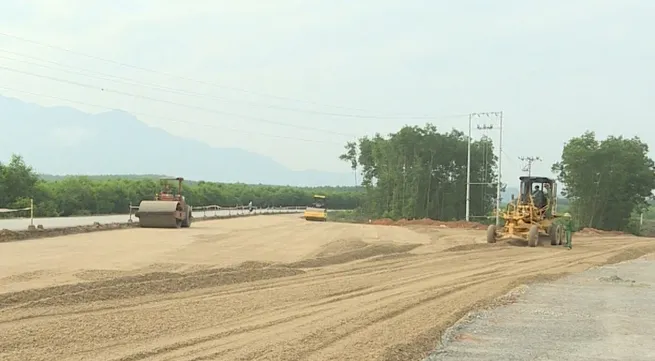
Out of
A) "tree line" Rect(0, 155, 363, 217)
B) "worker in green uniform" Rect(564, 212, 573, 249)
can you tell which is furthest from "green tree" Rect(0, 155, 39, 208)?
"worker in green uniform" Rect(564, 212, 573, 249)

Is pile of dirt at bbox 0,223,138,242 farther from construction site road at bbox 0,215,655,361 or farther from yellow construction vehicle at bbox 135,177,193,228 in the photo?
construction site road at bbox 0,215,655,361

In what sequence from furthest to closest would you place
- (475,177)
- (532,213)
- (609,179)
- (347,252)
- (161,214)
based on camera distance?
1. (475,177)
2. (609,179)
3. (161,214)
4. (532,213)
5. (347,252)

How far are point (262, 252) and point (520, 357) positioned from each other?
15831mm

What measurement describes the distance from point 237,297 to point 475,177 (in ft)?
249

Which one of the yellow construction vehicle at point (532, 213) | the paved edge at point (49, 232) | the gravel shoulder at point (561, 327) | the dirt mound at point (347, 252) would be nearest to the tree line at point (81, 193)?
the paved edge at point (49, 232)

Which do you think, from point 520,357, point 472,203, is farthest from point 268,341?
point 472,203

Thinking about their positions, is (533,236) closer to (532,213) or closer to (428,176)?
(532,213)

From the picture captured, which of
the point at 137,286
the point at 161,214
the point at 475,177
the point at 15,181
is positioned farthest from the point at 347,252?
the point at 475,177

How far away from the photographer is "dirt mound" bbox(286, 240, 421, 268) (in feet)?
70.9

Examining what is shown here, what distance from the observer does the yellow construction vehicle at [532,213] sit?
32434 millimetres

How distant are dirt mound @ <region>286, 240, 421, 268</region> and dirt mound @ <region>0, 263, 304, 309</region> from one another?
2.75 meters

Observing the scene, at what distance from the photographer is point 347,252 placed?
2500 centimetres

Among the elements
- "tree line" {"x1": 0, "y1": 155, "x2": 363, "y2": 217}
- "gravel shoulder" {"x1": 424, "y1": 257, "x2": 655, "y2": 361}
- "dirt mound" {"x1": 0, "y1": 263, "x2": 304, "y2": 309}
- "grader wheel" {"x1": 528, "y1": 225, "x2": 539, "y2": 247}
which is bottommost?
"gravel shoulder" {"x1": 424, "y1": 257, "x2": 655, "y2": 361}

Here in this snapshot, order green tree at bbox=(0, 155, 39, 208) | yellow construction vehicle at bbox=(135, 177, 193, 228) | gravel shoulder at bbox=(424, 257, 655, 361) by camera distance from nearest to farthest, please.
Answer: gravel shoulder at bbox=(424, 257, 655, 361), yellow construction vehicle at bbox=(135, 177, 193, 228), green tree at bbox=(0, 155, 39, 208)
